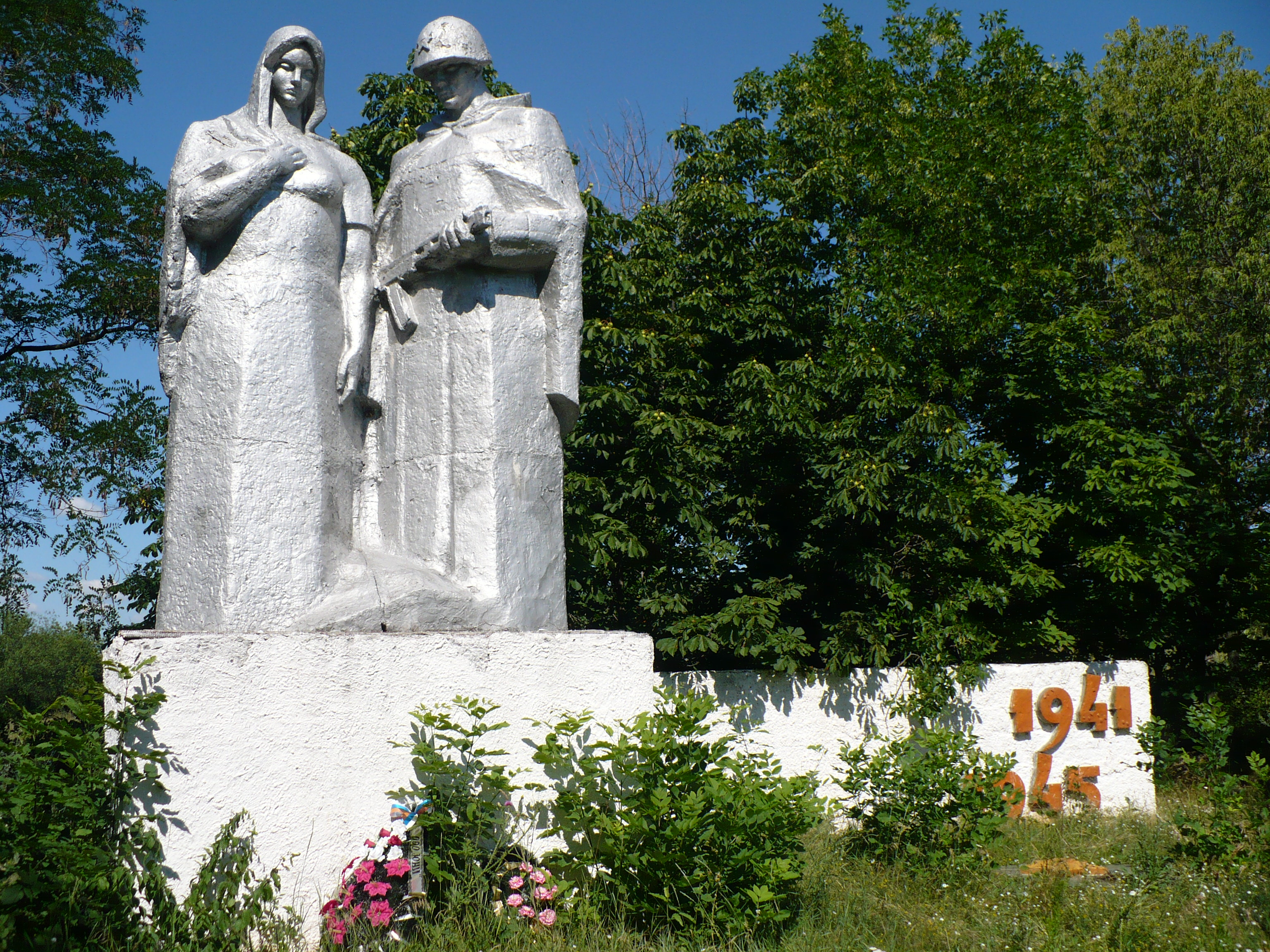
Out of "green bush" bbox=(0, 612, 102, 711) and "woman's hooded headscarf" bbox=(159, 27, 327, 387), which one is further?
"green bush" bbox=(0, 612, 102, 711)

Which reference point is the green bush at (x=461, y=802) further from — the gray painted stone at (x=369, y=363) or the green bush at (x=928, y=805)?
the green bush at (x=928, y=805)

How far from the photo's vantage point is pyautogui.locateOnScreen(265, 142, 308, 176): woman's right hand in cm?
379

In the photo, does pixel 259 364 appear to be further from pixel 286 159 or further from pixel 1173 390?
pixel 1173 390

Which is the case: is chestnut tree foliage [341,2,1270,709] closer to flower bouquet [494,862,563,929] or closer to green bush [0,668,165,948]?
flower bouquet [494,862,563,929]

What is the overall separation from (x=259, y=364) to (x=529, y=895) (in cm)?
218

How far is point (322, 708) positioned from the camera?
329 cm

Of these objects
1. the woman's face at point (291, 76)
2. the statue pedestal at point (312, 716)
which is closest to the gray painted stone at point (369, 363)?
the woman's face at point (291, 76)

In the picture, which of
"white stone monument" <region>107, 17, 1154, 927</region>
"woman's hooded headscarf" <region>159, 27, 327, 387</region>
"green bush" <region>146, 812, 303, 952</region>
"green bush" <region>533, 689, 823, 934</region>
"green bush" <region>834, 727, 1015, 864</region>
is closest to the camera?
"green bush" <region>146, 812, 303, 952</region>

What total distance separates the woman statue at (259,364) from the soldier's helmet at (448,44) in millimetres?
527

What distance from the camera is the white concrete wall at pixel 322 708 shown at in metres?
3.04

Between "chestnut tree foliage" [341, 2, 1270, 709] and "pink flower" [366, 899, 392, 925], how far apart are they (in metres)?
4.56

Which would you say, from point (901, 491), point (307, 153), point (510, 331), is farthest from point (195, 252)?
point (901, 491)

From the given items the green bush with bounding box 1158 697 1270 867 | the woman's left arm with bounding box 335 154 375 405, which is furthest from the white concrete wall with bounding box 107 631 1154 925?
the green bush with bounding box 1158 697 1270 867

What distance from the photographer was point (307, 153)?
13.1 feet
